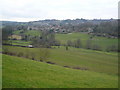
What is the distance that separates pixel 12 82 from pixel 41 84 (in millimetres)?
2245

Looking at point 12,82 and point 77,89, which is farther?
point 77,89

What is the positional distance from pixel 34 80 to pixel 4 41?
145ft

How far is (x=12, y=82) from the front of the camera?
10211mm

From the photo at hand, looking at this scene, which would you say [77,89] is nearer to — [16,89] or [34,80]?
[34,80]

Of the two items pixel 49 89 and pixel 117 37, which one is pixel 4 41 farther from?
pixel 117 37

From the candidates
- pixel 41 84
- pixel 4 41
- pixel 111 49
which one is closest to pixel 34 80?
pixel 41 84

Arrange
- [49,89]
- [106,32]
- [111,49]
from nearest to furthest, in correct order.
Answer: [49,89] < [111,49] < [106,32]

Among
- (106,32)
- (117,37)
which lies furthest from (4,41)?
(106,32)

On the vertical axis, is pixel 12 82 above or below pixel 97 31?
below

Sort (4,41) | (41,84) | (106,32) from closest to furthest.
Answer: (41,84) < (4,41) < (106,32)

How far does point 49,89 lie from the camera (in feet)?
33.3

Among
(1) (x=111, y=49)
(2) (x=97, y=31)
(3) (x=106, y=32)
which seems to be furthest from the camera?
(2) (x=97, y=31)

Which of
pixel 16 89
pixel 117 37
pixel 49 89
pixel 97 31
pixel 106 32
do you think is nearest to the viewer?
pixel 16 89

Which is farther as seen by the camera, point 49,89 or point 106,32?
point 106,32
